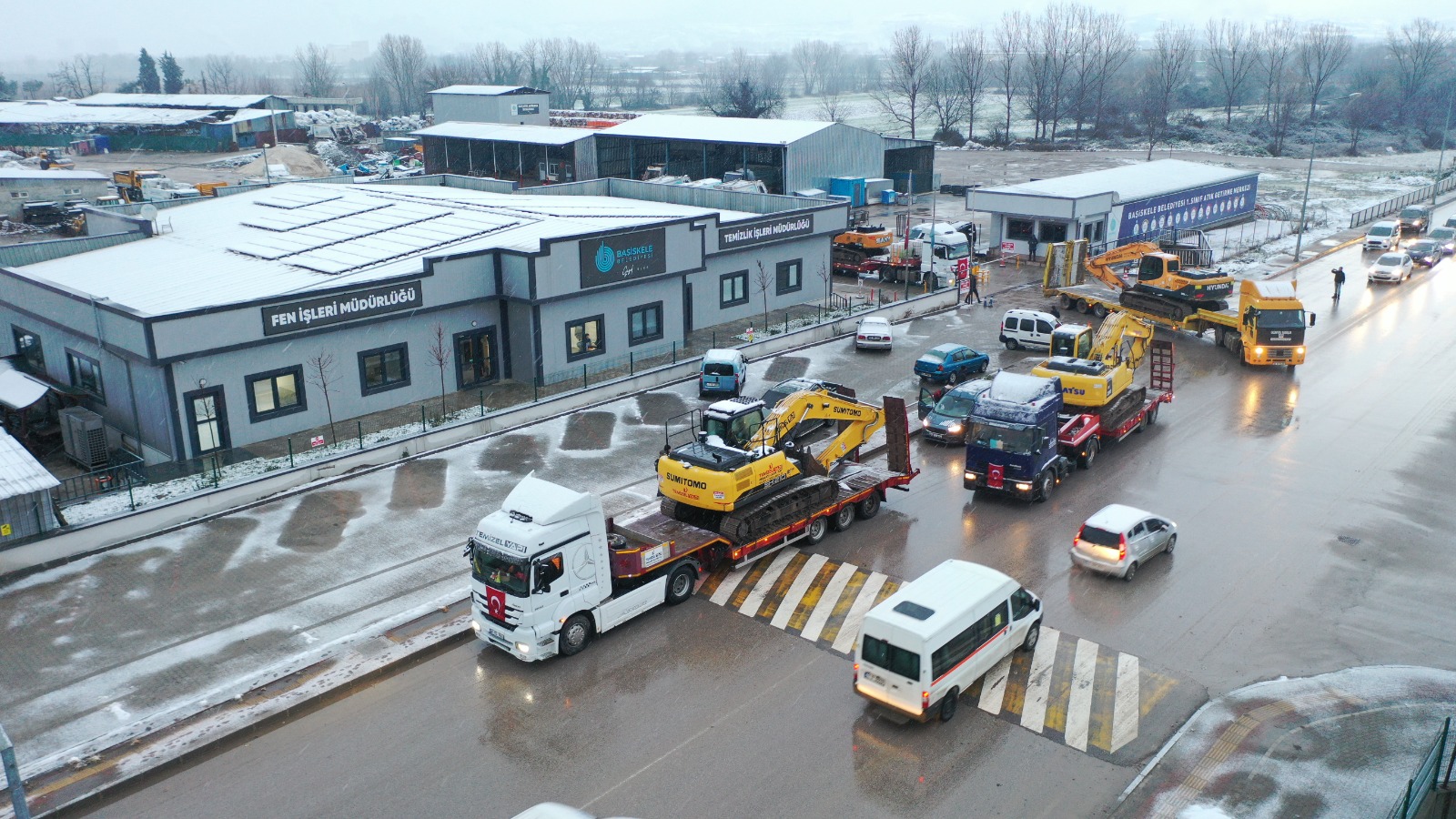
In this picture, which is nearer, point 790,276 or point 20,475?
point 20,475

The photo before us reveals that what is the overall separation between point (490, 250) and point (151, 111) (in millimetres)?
112985

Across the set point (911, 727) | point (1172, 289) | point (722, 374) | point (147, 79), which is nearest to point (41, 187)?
point (722, 374)

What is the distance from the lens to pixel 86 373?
33.6 m

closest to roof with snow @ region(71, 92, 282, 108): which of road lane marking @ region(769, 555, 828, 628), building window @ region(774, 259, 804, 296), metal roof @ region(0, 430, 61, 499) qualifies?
building window @ region(774, 259, 804, 296)

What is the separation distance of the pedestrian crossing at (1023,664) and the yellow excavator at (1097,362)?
10970mm

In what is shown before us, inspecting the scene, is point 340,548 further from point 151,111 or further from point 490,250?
point 151,111

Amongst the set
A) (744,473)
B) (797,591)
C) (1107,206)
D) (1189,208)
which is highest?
(1107,206)

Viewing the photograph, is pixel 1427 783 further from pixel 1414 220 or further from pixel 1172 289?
pixel 1414 220

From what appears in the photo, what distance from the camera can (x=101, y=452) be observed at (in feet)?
100

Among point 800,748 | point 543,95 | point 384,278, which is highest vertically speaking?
point 543,95

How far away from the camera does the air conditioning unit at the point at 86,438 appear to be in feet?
99.4

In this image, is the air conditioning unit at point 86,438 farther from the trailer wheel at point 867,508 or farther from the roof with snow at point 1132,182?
the roof with snow at point 1132,182

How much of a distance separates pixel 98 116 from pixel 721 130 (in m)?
87.1

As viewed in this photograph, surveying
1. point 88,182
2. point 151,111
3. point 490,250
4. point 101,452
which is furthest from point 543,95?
point 101,452
